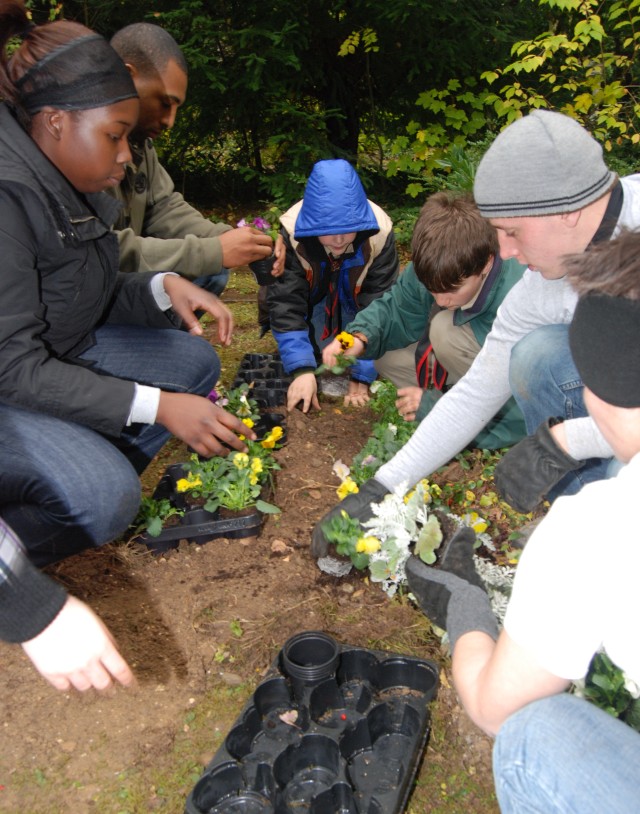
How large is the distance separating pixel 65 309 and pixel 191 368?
0.58 meters

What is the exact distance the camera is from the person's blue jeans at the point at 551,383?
2.18 meters

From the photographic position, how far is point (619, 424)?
1.21 m

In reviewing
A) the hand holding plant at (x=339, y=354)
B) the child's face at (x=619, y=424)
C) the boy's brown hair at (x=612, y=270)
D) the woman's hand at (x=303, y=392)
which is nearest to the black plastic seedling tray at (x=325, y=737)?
the child's face at (x=619, y=424)

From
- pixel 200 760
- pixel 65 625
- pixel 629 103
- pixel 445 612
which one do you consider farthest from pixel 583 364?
pixel 629 103

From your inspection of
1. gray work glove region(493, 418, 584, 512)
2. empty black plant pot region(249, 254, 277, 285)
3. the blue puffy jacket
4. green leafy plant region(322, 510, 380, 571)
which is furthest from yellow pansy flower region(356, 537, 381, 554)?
empty black plant pot region(249, 254, 277, 285)

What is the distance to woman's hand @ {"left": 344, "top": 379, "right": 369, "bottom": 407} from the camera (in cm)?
362

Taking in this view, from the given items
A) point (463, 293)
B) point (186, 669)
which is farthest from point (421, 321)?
point (186, 669)

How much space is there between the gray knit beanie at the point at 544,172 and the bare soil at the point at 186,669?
1291 mm

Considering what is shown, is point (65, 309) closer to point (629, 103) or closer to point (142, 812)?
point (142, 812)

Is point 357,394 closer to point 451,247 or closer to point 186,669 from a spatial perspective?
point 451,247

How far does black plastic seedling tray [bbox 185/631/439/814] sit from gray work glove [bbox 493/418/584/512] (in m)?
0.54

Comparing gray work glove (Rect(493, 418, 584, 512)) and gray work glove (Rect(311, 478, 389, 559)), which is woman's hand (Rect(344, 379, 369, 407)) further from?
gray work glove (Rect(493, 418, 584, 512))

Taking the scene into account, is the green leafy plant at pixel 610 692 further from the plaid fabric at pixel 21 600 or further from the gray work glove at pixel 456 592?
the plaid fabric at pixel 21 600

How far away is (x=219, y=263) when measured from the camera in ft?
10.3
